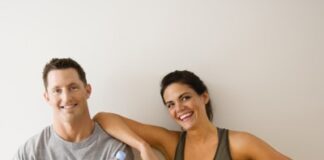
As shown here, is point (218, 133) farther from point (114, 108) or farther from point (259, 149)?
point (114, 108)

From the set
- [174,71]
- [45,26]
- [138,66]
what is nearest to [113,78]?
[138,66]

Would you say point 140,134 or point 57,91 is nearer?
point 57,91

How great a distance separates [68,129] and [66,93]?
0.18 m

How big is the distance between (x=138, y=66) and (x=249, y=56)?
0.56 m

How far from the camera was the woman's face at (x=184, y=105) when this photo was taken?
1639 millimetres

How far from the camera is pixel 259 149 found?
5.12ft

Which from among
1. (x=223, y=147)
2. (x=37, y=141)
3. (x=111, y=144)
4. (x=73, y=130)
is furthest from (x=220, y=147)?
(x=37, y=141)

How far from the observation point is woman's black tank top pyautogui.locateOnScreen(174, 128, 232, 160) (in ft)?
5.24

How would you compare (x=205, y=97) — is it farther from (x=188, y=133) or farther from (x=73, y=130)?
(x=73, y=130)

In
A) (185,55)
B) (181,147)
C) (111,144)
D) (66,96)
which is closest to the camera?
(66,96)

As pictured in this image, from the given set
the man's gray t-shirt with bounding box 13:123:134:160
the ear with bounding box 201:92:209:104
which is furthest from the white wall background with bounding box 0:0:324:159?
the man's gray t-shirt with bounding box 13:123:134:160

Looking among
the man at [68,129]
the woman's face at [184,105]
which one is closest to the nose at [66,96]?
the man at [68,129]

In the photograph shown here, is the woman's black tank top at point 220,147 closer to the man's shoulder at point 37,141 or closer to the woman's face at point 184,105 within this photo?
the woman's face at point 184,105

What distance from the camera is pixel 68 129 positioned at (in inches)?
61.4
